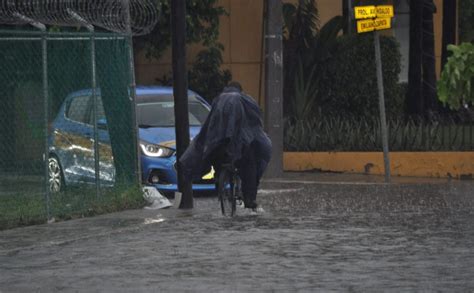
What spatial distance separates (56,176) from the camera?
17.3 metres

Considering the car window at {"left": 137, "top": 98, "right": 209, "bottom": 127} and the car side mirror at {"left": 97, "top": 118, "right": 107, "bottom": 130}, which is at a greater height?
the car side mirror at {"left": 97, "top": 118, "right": 107, "bottom": 130}

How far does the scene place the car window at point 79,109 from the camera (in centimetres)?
1655

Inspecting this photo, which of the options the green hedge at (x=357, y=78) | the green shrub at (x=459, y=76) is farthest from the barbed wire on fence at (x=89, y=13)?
the green hedge at (x=357, y=78)

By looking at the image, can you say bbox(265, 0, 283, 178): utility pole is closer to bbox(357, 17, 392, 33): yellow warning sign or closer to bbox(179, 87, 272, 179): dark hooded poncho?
bbox(357, 17, 392, 33): yellow warning sign

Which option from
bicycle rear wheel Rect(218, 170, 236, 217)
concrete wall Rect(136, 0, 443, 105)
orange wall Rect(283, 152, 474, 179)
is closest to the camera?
bicycle rear wheel Rect(218, 170, 236, 217)

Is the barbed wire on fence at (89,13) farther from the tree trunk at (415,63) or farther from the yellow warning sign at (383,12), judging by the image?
the tree trunk at (415,63)

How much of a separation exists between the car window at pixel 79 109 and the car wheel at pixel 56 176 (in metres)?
0.62

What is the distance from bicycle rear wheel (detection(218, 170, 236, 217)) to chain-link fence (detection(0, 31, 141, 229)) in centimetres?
135

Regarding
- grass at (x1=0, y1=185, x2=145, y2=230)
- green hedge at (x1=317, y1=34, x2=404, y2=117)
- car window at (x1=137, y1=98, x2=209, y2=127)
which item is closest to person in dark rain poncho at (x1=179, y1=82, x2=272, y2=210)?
grass at (x1=0, y1=185, x2=145, y2=230)

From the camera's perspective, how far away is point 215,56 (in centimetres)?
2914

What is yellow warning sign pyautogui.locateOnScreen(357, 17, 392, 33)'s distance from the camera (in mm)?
21047

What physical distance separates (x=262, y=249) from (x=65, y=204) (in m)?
4.36

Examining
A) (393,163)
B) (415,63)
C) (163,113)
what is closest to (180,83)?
(163,113)

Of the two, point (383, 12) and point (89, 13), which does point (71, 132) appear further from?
point (383, 12)
